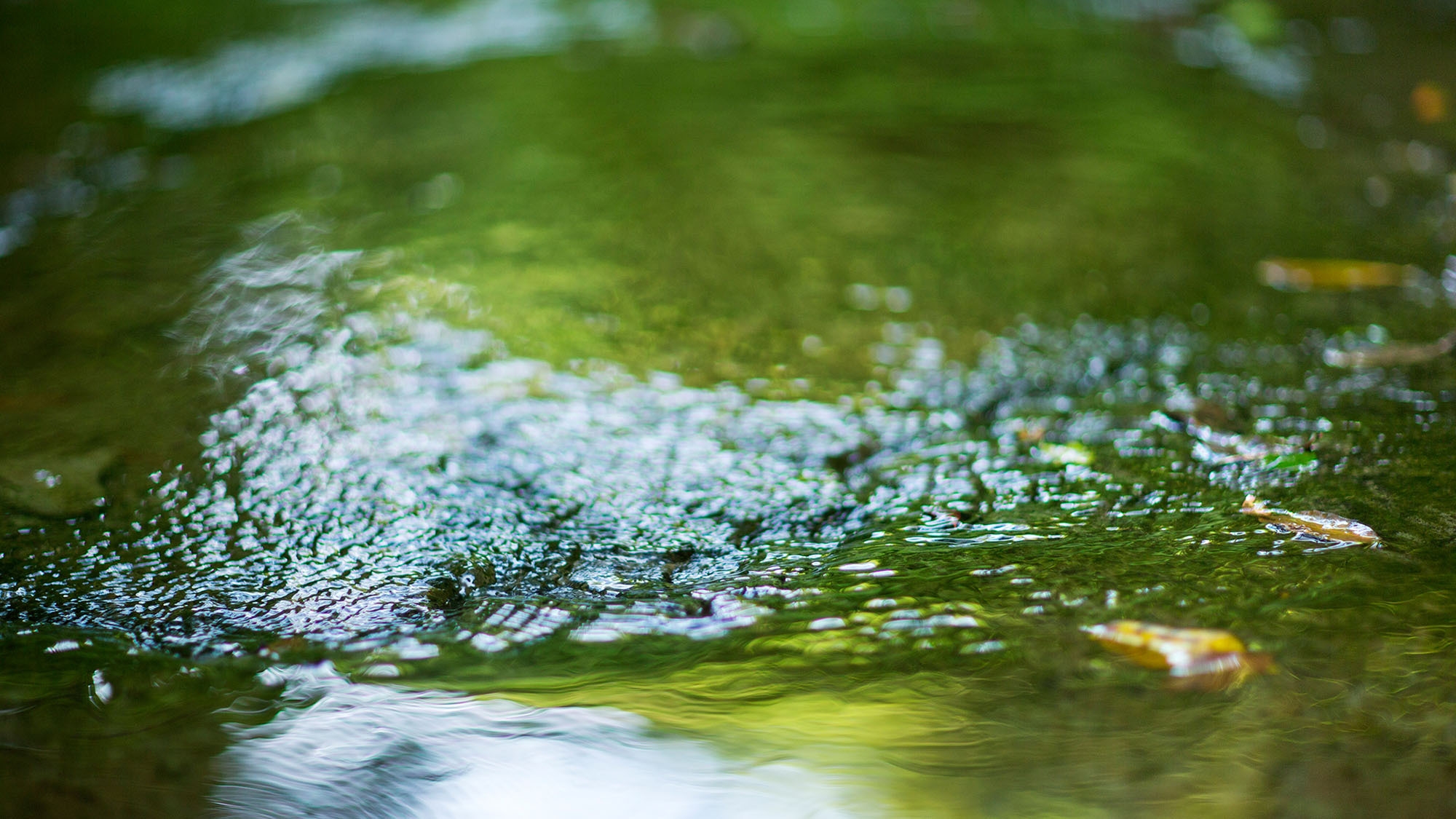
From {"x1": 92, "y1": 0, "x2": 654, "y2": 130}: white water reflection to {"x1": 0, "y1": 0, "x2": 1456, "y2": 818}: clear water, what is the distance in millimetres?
58

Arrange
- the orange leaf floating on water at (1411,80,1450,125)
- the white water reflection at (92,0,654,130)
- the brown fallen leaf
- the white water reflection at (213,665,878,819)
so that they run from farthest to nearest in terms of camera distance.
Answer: the white water reflection at (92,0,654,130)
the orange leaf floating on water at (1411,80,1450,125)
the brown fallen leaf
the white water reflection at (213,665,878,819)

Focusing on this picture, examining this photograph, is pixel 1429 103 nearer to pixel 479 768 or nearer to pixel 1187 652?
pixel 1187 652

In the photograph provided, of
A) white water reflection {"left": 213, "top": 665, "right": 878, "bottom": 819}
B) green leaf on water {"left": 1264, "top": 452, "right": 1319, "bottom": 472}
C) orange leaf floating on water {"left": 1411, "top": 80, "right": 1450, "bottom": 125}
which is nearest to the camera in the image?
white water reflection {"left": 213, "top": 665, "right": 878, "bottom": 819}

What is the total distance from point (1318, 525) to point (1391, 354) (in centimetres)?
72

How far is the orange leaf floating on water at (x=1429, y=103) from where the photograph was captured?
3240 mm

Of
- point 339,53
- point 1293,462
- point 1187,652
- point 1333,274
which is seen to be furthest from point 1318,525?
point 339,53

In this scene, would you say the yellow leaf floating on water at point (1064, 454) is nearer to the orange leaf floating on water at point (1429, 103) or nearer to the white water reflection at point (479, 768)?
the white water reflection at point (479, 768)

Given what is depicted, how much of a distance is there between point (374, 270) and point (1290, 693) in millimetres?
1996

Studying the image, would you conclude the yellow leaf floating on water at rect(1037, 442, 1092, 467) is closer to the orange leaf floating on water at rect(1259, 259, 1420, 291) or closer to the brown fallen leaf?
the brown fallen leaf

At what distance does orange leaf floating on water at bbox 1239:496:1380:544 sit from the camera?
143 cm

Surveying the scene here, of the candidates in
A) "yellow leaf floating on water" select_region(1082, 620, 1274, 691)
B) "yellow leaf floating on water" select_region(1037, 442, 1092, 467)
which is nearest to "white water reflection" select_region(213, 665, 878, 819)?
"yellow leaf floating on water" select_region(1082, 620, 1274, 691)

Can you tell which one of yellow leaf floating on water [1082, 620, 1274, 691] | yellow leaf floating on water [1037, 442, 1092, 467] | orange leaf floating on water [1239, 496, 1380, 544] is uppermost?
yellow leaf floating on water [1037, 442, 1092, 467]

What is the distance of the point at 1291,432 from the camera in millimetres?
1718

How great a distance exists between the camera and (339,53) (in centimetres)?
405
